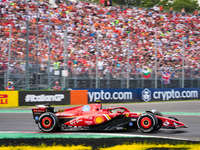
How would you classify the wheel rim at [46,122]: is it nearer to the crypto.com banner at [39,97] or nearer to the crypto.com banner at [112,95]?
the crypto.com banner at [39,97]

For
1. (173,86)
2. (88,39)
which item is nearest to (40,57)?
(88,39)

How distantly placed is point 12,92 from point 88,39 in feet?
27.6

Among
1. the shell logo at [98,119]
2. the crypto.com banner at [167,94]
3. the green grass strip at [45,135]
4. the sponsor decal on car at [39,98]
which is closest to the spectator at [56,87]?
the sponsor decal on car at [39,98]

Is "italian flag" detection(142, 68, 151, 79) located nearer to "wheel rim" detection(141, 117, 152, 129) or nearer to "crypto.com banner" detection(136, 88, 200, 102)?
"crypto.com banner" detection(136, 88, 200, 102)

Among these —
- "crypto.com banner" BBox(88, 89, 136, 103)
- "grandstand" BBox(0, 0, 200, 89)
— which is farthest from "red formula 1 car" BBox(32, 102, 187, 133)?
"crypto.com banner" BBox(88, 89, 136, 103)

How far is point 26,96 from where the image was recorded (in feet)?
65.8

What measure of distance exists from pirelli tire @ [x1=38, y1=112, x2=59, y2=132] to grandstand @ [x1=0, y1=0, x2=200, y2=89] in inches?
413

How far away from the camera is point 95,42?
84.2 ft

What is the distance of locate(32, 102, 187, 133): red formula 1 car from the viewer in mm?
8859

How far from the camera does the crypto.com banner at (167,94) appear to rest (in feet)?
80.1

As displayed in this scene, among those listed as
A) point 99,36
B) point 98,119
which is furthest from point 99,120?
point 99,36

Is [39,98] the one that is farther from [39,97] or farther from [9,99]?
[9,99]

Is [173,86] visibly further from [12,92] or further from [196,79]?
[12,92]

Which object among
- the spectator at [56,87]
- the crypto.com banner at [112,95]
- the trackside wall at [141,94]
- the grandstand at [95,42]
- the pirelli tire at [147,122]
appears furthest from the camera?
the trackside wall at [141,94]
